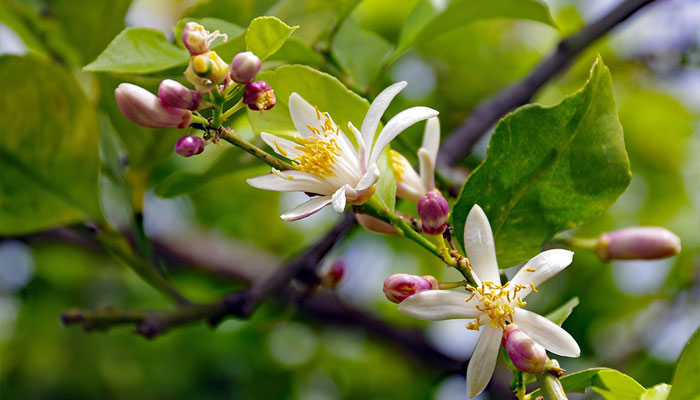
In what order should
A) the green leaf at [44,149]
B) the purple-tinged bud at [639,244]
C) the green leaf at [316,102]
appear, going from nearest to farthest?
the green leaf at [316,102] < the purple-tinged bud at [639,244] < the green leaf at [44,149]

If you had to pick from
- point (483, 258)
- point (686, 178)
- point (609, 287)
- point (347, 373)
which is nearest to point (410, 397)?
point (347, 373)

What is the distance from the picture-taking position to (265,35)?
0.61m

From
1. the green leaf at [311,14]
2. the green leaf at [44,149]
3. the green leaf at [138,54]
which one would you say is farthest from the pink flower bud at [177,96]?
the green leaf at [44,149]

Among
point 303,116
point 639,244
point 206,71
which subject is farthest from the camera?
point 639,244

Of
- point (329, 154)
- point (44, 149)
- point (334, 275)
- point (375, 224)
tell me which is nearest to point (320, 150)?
point (329, 154)

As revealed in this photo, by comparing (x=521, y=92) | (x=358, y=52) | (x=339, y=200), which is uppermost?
(x=521, y=92)

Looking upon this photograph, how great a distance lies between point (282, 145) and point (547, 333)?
1.11ft

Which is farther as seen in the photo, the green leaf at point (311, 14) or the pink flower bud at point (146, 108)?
the green leaf at point (311, 14)

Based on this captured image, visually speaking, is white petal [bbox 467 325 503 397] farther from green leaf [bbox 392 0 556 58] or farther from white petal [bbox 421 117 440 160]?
green leaf [bbox 392 0 556 58]

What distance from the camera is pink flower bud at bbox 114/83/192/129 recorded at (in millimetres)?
602

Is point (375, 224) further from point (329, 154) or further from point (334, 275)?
point (334, 275)

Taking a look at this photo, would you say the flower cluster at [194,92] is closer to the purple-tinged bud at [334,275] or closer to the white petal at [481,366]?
the white petal at [481,366]

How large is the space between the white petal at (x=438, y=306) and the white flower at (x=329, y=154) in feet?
0.37

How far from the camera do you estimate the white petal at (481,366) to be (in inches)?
25.3
